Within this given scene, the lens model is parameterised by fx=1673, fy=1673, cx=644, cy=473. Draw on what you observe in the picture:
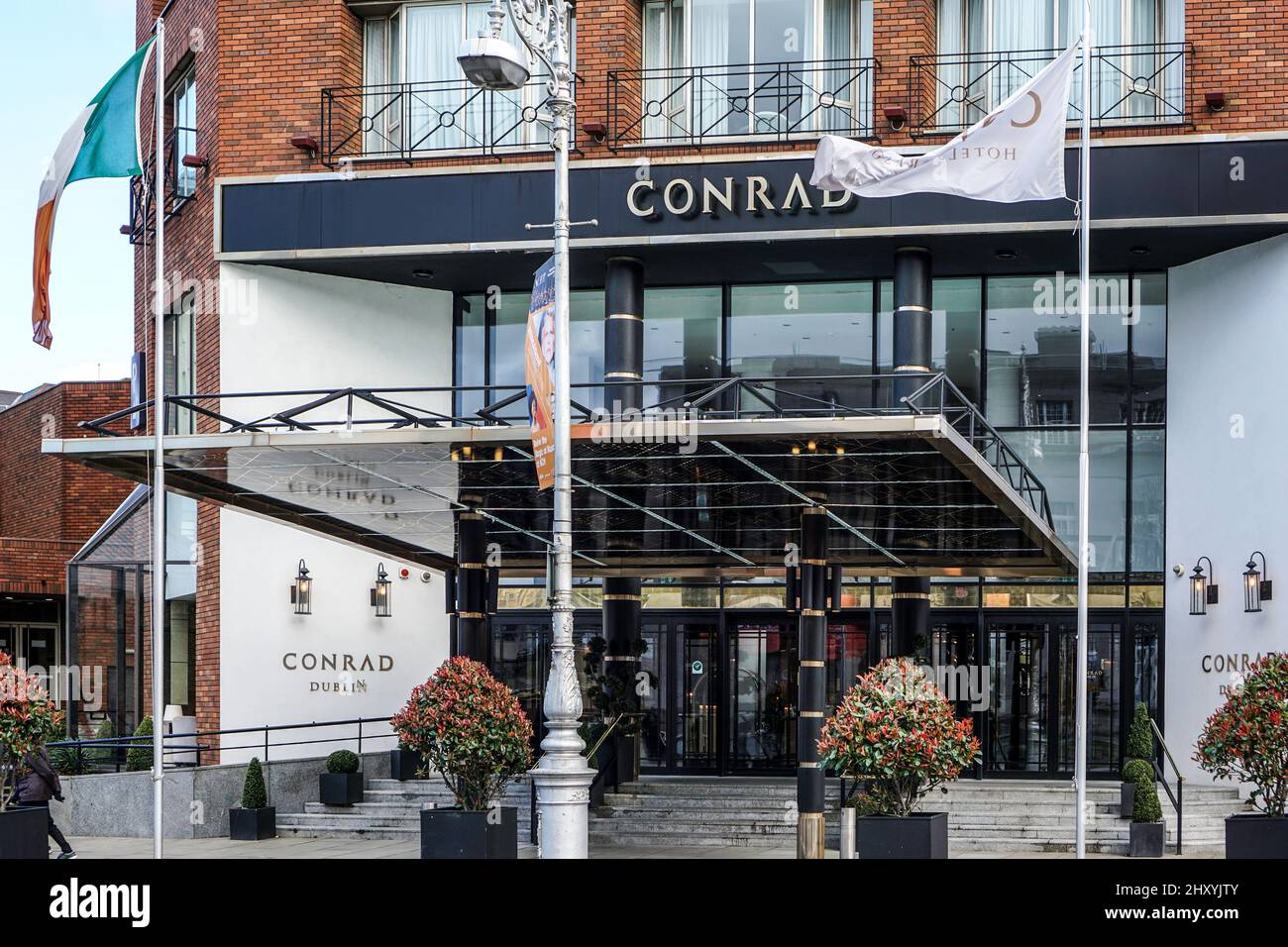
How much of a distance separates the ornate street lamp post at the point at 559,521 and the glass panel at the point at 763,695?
13507 mm

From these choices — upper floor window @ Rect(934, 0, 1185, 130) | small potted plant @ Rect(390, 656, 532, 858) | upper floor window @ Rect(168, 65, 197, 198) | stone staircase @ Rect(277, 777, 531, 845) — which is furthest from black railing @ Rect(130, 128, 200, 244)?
small potted plant @ Rect(390, 656, 532, 858)

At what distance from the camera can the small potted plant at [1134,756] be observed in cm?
2155

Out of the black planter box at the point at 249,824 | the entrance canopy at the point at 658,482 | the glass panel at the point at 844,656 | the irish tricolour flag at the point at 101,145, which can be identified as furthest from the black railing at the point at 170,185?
the glass panel at the point at 844,656

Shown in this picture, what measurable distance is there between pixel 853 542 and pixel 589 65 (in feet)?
28.2

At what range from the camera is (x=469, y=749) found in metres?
17.4

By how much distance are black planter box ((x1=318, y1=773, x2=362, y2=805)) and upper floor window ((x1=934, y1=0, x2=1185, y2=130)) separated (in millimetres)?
13018

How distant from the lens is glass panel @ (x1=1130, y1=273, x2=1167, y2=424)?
1035 inches

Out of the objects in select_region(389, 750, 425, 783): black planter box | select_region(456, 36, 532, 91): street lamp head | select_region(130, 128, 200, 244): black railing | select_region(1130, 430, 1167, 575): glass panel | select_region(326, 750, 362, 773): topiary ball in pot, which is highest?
select_region(130, 128, 200, 244): black railing

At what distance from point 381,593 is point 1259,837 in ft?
49.2

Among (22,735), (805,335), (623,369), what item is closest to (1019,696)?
(805,335)

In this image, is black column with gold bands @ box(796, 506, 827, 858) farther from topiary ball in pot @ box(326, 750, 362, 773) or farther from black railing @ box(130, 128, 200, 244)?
black railing @ box(130, 128, 200, 244)

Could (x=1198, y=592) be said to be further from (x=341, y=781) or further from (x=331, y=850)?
(x=331, y=850)

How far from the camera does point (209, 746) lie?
80.3ft
